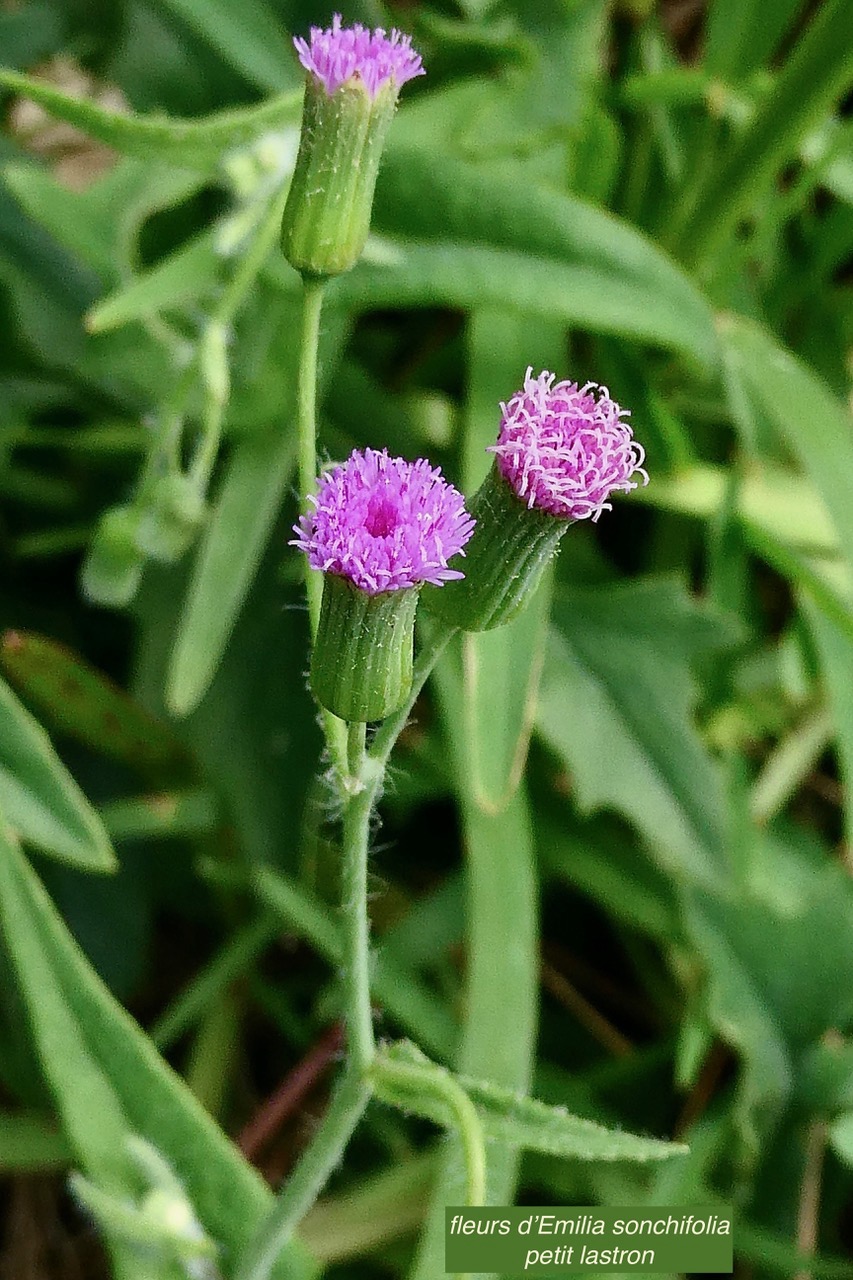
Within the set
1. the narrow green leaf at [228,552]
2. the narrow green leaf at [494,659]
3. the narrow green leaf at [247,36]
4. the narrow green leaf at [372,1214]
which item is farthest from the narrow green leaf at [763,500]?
the narrow green leaf at [372,1214]

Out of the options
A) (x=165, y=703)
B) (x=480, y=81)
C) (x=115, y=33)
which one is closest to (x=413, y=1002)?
(x=165, y=703)

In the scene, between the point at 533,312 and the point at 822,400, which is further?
the point at 822,400

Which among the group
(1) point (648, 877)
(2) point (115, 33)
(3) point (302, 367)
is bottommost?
(1) point (648, 877)

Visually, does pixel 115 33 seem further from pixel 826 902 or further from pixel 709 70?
pixel 826 902

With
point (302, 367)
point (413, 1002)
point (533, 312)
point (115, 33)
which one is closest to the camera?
point (302, 367)

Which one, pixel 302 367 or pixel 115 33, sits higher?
pixel 115 33

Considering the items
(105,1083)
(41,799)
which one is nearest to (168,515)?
(41,799)
